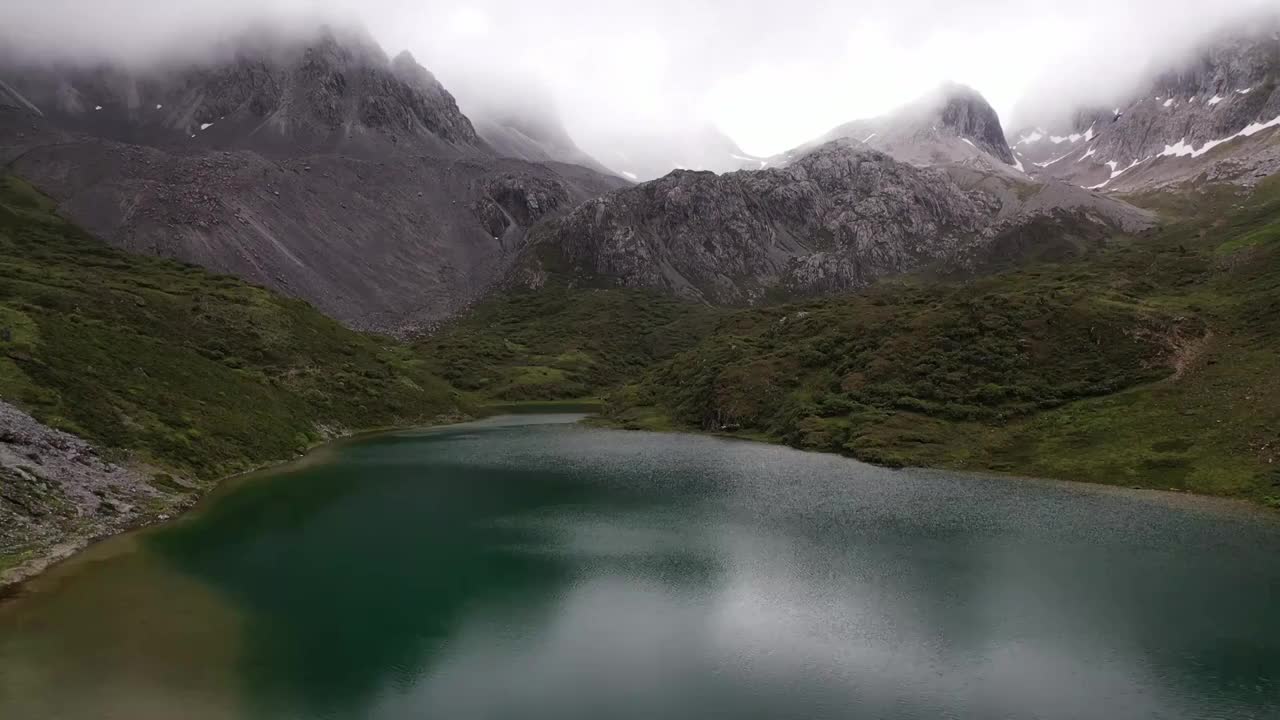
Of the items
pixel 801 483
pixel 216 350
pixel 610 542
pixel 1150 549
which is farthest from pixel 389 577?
pixel 216 350

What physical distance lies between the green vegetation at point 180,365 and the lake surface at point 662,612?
1315cm

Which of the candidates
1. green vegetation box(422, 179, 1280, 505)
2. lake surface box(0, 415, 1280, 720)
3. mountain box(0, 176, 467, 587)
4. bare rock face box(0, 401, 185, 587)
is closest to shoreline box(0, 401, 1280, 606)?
bare rock face box(0, 401, 185, 587)

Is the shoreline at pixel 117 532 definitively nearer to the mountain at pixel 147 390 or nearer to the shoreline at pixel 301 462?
the shoreline at pixel 301 462

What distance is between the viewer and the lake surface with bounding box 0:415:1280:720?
35094 millimetres

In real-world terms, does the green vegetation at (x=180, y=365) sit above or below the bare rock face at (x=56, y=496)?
above

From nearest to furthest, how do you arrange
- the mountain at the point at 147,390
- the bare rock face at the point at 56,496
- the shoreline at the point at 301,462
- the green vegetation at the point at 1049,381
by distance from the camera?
1. the shoreline at the point at 301,462
2. the bare rock face at the point at 56,496
3. the mountain at the point at 147,390
4. the green vegetation at the point at 1049,381

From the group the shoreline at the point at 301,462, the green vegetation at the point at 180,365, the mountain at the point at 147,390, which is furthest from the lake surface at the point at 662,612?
the green vegetation at the point at 180,365

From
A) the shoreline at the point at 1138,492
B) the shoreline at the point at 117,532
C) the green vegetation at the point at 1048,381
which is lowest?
the shoreline at the point at 117,532

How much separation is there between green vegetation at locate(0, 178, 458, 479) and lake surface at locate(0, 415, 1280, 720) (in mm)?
13151

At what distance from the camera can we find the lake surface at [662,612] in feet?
115

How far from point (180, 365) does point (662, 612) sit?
8200 centimetres

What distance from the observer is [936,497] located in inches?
3152

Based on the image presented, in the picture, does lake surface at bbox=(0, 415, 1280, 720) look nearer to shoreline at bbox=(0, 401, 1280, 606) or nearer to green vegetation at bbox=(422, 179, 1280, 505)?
shoreline at bbox=(0, 401, 1280, 606)

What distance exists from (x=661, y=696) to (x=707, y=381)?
12129cm
